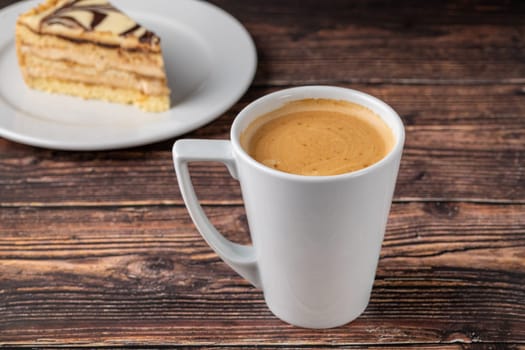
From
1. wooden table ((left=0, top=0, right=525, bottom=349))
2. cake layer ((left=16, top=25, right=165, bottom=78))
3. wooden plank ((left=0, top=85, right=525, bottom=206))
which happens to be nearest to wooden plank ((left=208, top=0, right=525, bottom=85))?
wooden table ((left=0, top=0, right=525, bottom=349))

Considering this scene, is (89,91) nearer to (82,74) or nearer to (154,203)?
(82,74)

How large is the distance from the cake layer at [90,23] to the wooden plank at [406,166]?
0.26 m

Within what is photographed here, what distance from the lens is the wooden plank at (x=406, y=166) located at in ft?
3.81

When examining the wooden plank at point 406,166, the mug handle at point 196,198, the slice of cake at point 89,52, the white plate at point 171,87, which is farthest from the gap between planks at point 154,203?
the slice of cake at point 89,52

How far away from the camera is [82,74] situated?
4.99 feet

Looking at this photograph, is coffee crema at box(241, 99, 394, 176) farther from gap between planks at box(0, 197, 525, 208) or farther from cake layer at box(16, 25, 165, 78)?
cake layer at box(16, 25, 165, 78)

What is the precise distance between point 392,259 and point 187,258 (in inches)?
11.3

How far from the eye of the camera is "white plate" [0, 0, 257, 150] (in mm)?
1271

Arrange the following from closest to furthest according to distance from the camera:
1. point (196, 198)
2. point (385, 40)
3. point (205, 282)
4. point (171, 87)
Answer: point (196, 198), point (205, 282), point (171, 87), point (385, 40)

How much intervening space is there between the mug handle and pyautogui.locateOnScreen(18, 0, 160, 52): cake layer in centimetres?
64

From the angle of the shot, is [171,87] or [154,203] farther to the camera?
[171,87]

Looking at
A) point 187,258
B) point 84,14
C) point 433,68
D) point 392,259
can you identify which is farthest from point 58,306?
point 433,68

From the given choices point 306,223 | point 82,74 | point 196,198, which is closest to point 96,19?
point 82,74

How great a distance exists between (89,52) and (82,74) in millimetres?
48
